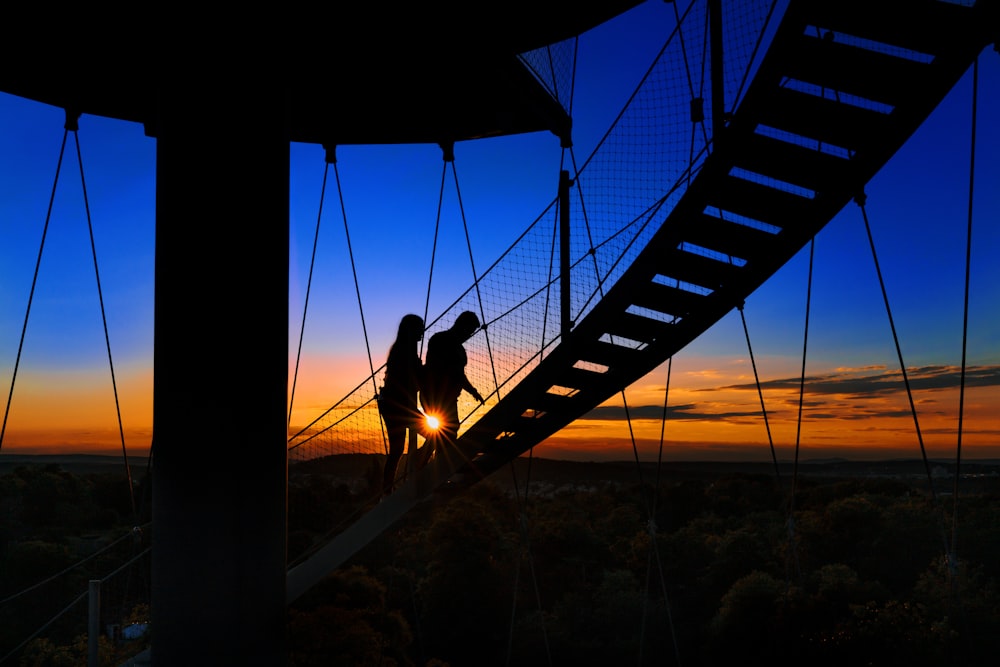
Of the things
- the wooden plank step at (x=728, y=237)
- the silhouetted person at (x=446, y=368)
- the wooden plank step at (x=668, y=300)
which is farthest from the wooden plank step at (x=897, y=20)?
the silhouetted person at (x=446, y=368)

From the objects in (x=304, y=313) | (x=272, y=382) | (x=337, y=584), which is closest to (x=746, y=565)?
(x=337, y=584)

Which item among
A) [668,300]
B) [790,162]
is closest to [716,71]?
[790,162]

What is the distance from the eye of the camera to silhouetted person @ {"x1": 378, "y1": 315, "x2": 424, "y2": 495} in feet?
26.3

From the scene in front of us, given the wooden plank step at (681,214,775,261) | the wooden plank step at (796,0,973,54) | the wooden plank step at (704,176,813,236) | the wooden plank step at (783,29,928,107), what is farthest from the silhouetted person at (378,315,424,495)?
the wooden plank step at (796,0,973,54)

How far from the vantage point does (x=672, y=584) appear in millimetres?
43062

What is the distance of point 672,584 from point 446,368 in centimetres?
3847

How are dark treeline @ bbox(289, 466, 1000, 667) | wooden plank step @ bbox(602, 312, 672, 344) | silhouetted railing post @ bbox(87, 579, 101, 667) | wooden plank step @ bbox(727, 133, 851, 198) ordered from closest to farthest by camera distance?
wooden plank step @ bbox(727, 133, 851, 198) → silhouetted railing post @ bbox(87, 579, 101, 667) → wooden plank step @ bbox(602, 312, 672, 344) → dark treeline @ bbox(289, 466, 1000, 667)

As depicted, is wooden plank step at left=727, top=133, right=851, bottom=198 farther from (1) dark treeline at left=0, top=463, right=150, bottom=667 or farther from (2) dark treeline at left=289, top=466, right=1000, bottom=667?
(1) dark treeline at left=0, top=463, right=150, bottom=667

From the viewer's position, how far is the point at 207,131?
6625 millimetres

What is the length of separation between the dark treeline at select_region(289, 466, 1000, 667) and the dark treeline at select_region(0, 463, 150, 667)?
8.48 meters

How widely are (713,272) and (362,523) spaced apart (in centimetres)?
452

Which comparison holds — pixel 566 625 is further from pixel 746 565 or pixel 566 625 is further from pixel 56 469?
pixel 56 469

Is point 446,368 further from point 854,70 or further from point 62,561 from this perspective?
point 62,561

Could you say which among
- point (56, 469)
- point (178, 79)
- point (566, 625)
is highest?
point (178, 79)
